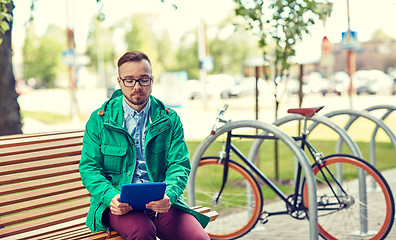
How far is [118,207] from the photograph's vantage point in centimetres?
290

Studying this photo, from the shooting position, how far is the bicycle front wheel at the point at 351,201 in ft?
14.4

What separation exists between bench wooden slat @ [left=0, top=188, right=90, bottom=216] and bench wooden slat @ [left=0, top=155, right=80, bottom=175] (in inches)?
8.1

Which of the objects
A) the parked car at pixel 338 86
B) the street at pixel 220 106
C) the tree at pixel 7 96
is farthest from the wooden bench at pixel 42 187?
the parked car at pixel 338 86

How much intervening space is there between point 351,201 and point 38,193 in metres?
2.33

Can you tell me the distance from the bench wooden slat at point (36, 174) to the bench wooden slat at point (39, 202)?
0.15 metres

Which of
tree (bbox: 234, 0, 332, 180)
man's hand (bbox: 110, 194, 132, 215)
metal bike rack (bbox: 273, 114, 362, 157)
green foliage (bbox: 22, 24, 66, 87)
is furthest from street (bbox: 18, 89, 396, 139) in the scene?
green foliage (bbox: 22, 24, 66, 87)

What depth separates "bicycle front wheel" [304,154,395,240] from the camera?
4379 millimetres

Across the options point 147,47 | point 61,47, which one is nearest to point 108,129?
point 147,47

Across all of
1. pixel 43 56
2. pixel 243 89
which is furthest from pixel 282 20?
pixel 43 56

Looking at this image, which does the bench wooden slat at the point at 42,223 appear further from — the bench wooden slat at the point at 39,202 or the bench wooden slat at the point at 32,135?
the bench wooden slat at the point at 32,135

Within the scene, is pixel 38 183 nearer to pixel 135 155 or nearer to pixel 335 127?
pixel 135 155

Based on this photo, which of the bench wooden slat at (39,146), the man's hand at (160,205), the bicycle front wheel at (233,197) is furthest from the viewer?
the bicycle front wheel at (233,197)

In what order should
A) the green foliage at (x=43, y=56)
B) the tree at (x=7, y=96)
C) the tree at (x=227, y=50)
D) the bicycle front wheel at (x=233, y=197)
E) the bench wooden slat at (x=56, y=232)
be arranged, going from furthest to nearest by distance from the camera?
1. the green foliage at (x=43, y=56)
2. the tree at (x=227, y=50)
3. the tree at (x=7, y=96)
4. the bicycle front wheel at (x=233, y=197)
5. the bench wooden slat at (x=56, y=232)

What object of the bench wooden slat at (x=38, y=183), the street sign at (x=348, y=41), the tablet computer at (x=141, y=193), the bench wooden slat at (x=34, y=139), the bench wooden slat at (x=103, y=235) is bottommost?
the bench wooden slat at (x=103, y=235)
